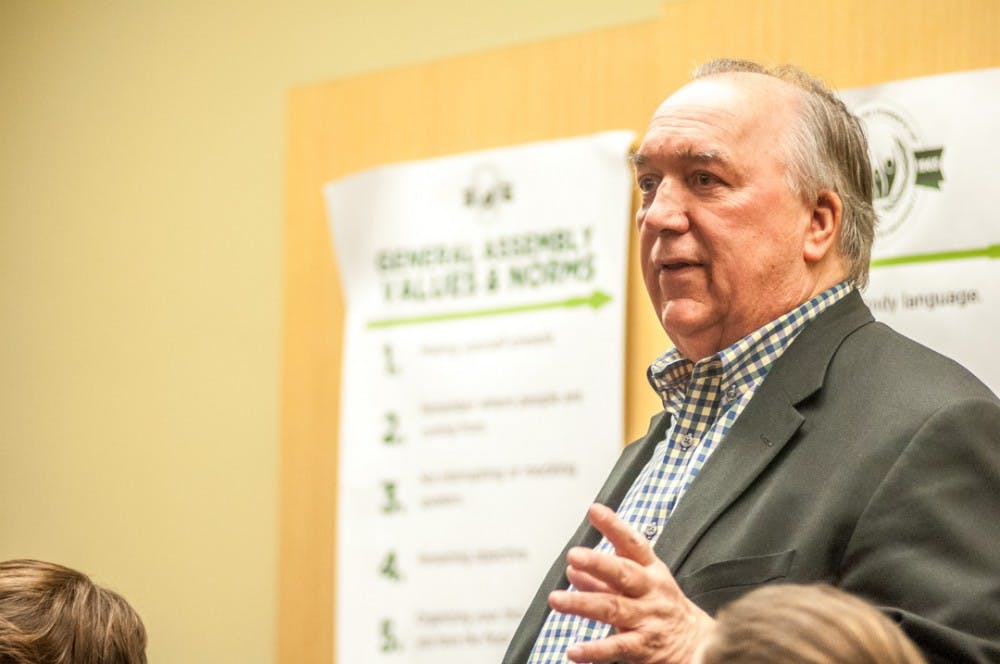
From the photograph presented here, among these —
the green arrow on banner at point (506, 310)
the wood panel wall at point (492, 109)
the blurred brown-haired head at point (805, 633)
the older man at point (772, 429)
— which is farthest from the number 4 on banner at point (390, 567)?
the blurred brown-haired head at point (805, 633)

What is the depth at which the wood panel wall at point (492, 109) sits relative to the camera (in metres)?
2.29

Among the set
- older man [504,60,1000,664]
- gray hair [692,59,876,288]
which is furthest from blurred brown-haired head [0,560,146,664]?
gray hair [692,59,876,288]

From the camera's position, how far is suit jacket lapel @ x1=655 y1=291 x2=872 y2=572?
1.76m

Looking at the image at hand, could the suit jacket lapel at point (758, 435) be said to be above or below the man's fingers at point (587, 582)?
above

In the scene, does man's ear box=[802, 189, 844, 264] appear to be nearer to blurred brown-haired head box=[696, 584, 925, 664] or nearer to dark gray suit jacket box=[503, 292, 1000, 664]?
dark gray suit jacket box=[503, 292, 1000, 664]

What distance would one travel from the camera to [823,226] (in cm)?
200

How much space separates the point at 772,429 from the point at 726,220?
337 millimetres

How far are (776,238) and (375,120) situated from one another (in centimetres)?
131

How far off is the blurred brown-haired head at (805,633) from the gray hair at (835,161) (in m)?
1.03

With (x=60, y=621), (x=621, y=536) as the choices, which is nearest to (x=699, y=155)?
(x=621, y=536)

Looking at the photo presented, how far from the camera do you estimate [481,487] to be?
278 cm

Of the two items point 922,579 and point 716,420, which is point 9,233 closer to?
point 716,420

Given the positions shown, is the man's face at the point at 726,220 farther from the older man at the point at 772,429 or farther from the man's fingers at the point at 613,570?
the man's fingers at the point at 613,570

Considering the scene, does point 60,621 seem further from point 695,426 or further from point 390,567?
point 390,567
